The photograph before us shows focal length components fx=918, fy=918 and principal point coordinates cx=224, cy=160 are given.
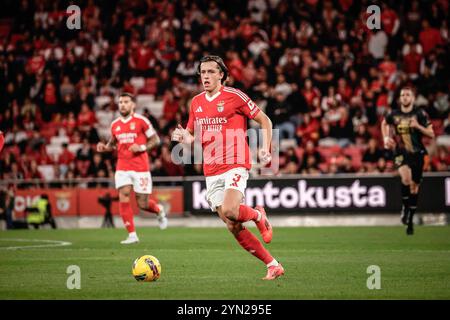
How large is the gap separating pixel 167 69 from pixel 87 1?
469 centimetres

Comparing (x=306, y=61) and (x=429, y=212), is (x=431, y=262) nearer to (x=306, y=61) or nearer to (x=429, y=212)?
(x=429, y=212)

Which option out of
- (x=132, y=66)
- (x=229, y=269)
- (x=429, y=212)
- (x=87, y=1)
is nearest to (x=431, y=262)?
(x=229, y=269)

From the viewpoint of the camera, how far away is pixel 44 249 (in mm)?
15383

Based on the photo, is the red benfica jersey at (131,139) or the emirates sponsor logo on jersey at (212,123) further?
the red benfica jersey at (131,139)

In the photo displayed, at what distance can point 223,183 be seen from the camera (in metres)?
10.5

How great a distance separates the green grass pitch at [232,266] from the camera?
9062 millimetres

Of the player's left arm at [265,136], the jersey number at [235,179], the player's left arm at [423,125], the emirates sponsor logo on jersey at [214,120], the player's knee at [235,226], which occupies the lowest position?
the player's knee at [235,226]

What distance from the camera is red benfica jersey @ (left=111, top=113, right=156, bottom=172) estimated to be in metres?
17.2

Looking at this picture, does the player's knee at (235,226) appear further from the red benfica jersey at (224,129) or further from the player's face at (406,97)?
the player's face at (406,97)

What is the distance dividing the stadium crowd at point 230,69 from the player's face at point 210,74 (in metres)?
12.6

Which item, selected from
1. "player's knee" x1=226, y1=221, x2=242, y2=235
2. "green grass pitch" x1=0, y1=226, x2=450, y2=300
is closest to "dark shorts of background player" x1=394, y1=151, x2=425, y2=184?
"green grass pitch" x1=0, y1=226, x2=450, y2=300

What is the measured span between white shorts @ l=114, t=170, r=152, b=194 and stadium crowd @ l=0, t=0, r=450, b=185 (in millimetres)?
6566

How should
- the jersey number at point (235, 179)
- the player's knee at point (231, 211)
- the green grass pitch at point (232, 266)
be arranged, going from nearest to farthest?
the green grass pitch at point (232, 266) → the player's knee at point (231, 211) → the jersey number at point (235, 179)

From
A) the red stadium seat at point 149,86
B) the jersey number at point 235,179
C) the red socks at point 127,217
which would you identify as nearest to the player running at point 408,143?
the red socks at point 127,217
